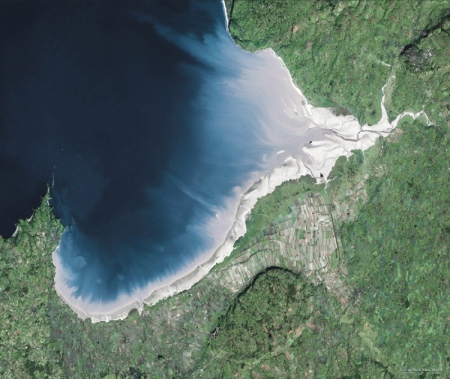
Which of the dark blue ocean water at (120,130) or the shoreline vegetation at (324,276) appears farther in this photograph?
the dark blue ocean water at (120,130)

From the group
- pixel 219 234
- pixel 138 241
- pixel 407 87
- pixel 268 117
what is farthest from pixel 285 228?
pixel 407 87

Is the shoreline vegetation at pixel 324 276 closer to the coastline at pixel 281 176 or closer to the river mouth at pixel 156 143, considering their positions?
the coastline at pixel 281 176

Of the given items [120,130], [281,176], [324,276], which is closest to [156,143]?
[120,130]

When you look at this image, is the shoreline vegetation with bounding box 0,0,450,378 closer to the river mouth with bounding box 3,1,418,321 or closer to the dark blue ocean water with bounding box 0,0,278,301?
the river mouth with bounding box 3,1,418,321

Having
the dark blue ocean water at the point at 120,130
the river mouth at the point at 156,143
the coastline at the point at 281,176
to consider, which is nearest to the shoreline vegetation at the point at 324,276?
the coastline at the point at 281,176

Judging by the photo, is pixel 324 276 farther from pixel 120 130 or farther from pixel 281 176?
pixel 120 130

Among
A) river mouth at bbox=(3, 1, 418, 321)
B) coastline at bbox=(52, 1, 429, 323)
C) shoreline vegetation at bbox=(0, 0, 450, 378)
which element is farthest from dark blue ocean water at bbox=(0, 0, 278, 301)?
shoreline vegetation at bbox=(0, 0, 450, 378)

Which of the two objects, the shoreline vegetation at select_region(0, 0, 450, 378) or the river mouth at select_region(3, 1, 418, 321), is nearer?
the shoreline vegetation at select_region(0, 0, 450, 378)
